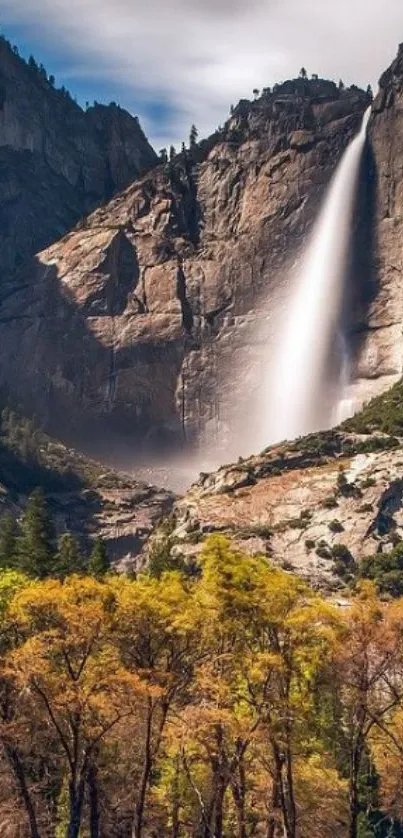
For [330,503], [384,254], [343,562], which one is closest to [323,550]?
[343,562]

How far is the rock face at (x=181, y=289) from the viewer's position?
168500 mm

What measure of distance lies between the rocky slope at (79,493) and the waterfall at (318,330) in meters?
30.0

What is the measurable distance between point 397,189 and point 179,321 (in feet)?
141

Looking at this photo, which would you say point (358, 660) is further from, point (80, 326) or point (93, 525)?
point (80, 326)

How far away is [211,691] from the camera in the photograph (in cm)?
3073

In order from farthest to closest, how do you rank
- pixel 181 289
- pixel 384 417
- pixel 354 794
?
pixel 181 289 → pixel 384 417 → pixel 354 794

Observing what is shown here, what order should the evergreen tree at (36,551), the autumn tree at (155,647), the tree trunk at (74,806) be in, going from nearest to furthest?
the autumn tree at (155,647) < the tree trunk at (74,806) < the evergreen tree at (36,551)

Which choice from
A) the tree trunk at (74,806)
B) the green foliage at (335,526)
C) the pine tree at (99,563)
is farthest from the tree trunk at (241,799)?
the green foliage at (335,526)

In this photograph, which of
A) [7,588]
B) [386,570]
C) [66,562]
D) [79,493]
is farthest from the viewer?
[79,493]

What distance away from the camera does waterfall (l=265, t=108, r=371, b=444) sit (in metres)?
161

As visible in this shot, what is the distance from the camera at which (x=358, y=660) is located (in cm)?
3016

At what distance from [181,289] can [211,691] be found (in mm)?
147796

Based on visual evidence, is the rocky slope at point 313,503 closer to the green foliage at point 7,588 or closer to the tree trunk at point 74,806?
the green foliage at point 7,588

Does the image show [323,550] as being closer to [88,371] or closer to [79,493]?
[79,493]
